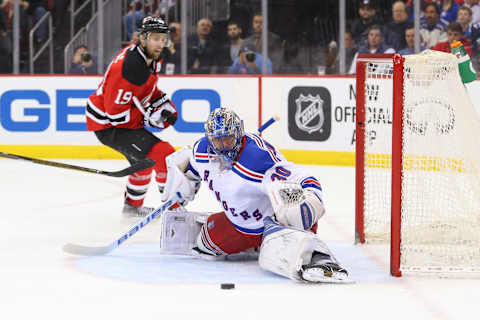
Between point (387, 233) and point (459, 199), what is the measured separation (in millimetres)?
602

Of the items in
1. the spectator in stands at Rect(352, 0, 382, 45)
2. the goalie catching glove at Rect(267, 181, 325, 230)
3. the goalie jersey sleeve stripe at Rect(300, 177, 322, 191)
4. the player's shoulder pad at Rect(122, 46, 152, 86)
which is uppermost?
the spectator in stands at Rect(352, 0, 382, 45)

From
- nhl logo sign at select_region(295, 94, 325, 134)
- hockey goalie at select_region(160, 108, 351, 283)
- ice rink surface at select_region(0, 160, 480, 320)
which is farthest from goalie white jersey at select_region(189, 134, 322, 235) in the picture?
nhl logo sign at select_region(295, 94, 325, 134)

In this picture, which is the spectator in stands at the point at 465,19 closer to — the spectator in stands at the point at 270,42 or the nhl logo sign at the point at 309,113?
the nhl logo sign at the point at 309,113

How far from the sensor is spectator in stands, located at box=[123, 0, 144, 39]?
25.8 feet

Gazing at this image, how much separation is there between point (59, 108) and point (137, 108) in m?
3.02

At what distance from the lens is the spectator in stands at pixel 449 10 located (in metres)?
6.89

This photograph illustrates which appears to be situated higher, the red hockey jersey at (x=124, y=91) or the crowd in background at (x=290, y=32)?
the crowd in background at (x=290, y=32)

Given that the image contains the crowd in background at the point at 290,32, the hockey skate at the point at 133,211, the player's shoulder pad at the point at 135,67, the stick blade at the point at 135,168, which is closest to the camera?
the stick blade at the point at 135,168

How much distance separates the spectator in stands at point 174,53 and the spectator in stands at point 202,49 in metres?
0.11

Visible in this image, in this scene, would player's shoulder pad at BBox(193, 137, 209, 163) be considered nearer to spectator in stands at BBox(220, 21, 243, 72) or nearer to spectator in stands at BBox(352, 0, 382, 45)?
spectator in stands at BBox(352, 0, 382, 45)

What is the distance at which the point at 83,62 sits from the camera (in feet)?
25.3

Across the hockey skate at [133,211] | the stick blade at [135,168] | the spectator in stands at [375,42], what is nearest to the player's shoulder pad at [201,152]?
the stick blade at [135,168]

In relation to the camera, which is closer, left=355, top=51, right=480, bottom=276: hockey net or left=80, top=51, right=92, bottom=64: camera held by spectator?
left=355, top=51, right=480, bottom=276: hockey net

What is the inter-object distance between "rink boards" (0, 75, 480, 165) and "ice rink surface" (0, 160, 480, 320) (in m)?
2.39
